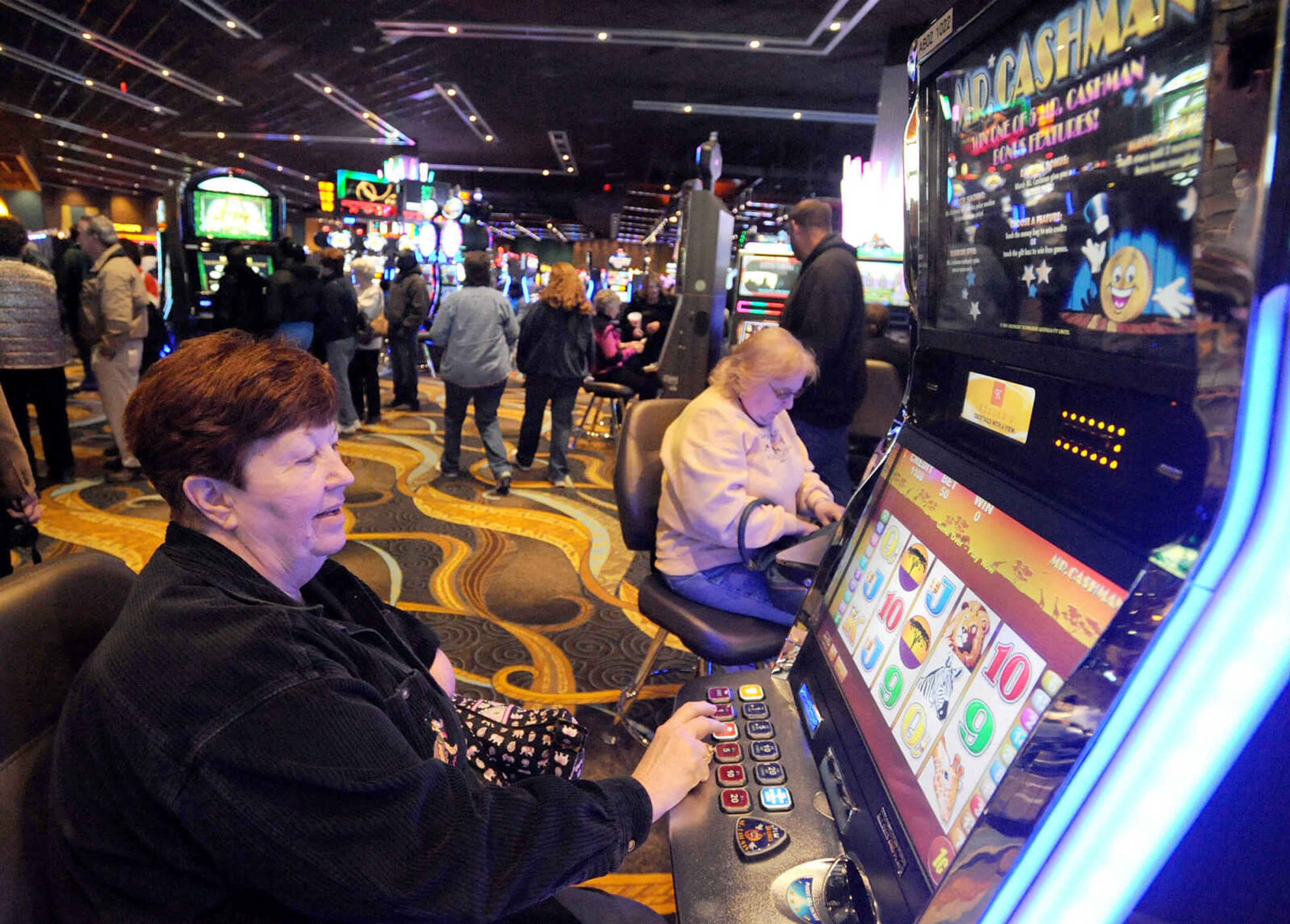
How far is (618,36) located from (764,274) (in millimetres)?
2522

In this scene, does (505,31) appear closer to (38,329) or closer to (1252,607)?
(38,329)

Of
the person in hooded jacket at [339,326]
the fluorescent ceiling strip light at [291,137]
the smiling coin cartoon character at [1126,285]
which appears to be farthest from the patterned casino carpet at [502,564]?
the fluorescent ceiling strip light at [291,137]

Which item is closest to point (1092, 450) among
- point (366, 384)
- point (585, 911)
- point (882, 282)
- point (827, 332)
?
point (585, 911)

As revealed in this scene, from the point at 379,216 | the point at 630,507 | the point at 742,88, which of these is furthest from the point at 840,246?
the point at 379,216

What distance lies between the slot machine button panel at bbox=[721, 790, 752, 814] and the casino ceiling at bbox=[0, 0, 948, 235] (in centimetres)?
516

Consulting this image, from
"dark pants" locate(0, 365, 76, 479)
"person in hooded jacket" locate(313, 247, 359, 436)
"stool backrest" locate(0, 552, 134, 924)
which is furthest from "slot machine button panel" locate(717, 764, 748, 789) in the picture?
"person in hooded jacket" locate(313, 247, 359, 436)

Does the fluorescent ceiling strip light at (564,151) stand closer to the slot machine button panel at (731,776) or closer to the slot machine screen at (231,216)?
the slot machine screen at (231,216)

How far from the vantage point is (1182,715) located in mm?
404

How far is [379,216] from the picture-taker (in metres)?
10.4

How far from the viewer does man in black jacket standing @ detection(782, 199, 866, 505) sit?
2910mm

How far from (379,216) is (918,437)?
1065 centimetres

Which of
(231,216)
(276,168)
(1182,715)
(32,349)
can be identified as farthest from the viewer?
(276,168)

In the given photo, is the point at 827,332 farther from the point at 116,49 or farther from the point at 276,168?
the point at 276,168

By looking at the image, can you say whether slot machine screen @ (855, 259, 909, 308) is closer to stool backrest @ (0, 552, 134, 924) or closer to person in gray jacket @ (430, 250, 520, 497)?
person in gray jacket @ (430, 250, 520, 497)
